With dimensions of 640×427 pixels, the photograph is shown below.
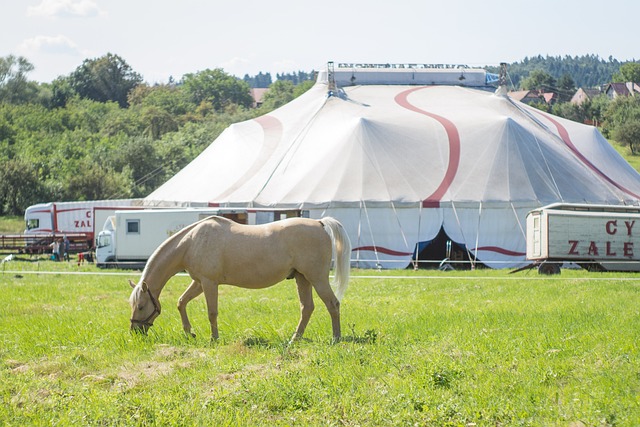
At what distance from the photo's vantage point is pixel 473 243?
34156 millimetres

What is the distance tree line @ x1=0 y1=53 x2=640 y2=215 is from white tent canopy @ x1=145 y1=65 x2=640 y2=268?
98.0 ft

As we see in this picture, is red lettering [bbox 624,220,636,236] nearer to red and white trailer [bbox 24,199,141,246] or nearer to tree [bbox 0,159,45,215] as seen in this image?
red and white trailer [bbox 24,199,141,246]

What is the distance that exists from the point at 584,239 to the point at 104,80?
122074mm

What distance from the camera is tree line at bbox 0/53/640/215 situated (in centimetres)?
6869

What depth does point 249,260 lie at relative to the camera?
41.3 ft

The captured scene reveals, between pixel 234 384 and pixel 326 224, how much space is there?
4111mm

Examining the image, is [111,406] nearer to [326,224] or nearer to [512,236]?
[326,224]

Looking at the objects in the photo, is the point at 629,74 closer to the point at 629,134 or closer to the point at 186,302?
the point at 629,134

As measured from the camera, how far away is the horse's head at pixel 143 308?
1277 centimetres

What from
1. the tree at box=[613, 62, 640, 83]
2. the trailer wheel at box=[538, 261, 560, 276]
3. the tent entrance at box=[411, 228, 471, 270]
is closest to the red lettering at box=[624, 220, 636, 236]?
the trailer wheel at box=[538, 261, 560, 276]

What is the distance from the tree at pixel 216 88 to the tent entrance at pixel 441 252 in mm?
109126

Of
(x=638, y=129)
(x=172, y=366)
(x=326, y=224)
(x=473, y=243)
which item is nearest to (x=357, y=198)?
(x=473, y=243)

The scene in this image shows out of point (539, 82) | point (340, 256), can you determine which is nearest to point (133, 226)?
point (340, 256)

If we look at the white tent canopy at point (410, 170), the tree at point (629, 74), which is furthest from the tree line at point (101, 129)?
the tree at point (629, 74)
